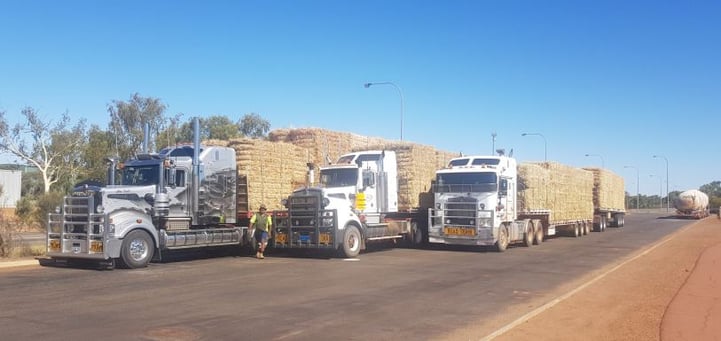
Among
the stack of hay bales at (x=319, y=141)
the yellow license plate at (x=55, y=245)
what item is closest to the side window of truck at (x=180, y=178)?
the yellow license plate at (x=55, y=245)

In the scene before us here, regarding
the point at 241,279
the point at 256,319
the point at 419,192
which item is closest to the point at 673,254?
the point at 419,192

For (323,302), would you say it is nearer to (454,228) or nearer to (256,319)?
(256,319)

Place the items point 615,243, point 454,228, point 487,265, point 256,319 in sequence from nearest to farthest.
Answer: point 256,319, point 487,265, point 454,228, point 615,243

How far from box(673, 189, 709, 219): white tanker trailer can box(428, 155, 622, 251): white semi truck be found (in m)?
51.0

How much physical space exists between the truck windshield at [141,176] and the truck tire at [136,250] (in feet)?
6.80

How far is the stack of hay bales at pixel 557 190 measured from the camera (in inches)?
1061

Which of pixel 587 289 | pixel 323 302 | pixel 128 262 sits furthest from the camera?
pixel 128 262

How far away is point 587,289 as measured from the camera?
43.0 feet

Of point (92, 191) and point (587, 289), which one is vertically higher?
point (92, 191)

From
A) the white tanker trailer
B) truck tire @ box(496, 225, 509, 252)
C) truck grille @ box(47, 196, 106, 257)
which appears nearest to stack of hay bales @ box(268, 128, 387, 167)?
truck tire @ box(496, 225, 509, 252)

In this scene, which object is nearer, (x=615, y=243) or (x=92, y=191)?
(x=92, y=191)

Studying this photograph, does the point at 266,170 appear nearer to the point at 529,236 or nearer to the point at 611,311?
the point at 529,236

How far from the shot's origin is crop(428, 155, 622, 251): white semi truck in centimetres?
2333

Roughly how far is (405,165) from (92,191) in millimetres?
11991
